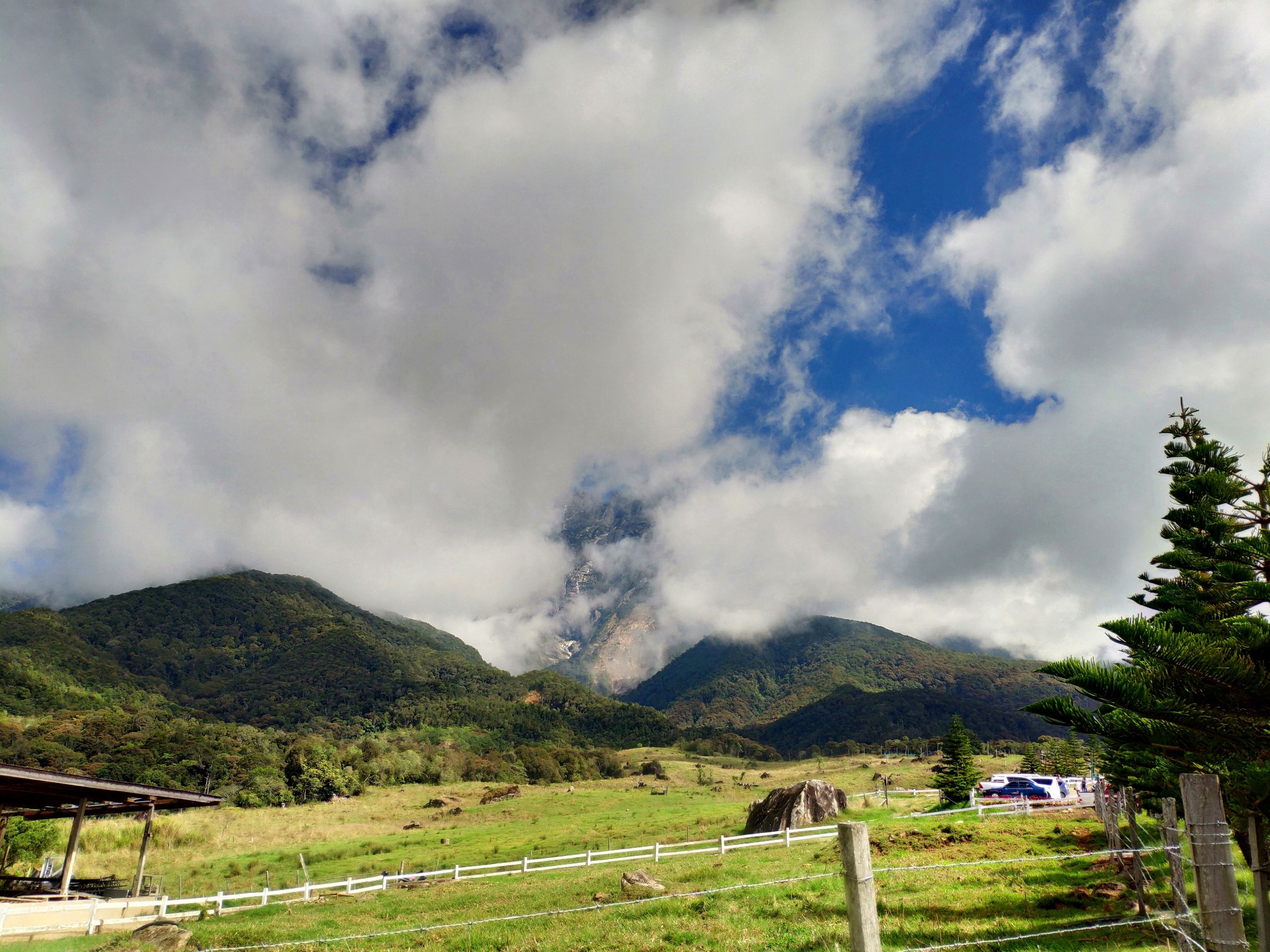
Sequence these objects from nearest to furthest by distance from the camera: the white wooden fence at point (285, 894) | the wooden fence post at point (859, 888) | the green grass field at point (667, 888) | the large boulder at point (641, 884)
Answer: the wooden fence post at point (859, 888) → the green grass field at point (667, 888) → the white wooden fence at point (285, 894) → the large boulder at point (641, 884)

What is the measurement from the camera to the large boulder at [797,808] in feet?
127

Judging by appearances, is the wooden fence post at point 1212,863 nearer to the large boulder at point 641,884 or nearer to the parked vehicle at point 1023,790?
the large boulder at point 641,884

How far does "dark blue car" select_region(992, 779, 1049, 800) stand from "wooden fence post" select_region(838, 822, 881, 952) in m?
45.9

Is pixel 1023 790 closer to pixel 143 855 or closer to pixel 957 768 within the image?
pixel 957 768

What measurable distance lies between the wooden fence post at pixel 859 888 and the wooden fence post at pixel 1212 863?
2.34 meters

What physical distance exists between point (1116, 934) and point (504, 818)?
70632 millimetres

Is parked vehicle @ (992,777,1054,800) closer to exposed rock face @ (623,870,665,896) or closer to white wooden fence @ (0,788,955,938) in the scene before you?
white wooden fence @ (0,788,955,938)

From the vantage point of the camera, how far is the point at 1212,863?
194 inches

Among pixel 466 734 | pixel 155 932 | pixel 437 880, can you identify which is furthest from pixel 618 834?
pixel 466 734

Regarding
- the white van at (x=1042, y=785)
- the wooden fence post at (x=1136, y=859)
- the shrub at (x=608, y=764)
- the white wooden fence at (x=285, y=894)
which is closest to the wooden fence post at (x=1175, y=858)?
the wooden fence post at (x=1136, y=859)

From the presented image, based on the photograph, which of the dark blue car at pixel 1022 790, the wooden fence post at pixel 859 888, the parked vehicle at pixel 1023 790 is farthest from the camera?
the dark blue car at pixel 1022 790

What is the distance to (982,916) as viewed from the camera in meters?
11.9

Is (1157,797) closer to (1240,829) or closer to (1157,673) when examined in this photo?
(1240,829)

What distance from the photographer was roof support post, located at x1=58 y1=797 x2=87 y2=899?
811 inches
